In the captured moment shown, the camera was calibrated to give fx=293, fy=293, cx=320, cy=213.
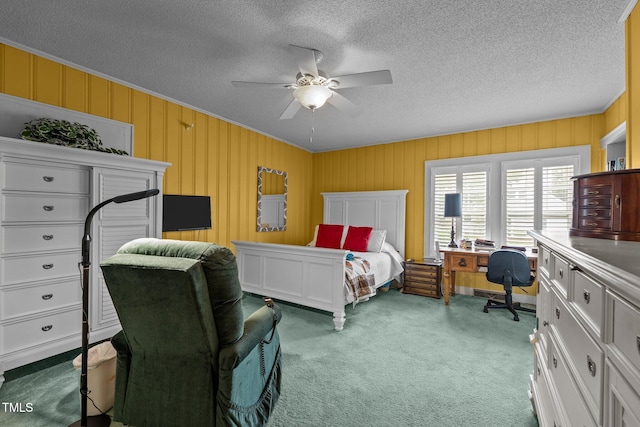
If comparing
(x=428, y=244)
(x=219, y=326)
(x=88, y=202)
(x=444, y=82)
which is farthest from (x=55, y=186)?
(x=428, y=244)

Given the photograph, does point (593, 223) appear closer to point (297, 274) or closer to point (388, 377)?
point (388, 377)

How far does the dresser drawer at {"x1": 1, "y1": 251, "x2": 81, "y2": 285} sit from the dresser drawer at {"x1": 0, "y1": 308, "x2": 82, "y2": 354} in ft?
1.02

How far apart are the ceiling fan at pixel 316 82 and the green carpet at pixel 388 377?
7.41 feet

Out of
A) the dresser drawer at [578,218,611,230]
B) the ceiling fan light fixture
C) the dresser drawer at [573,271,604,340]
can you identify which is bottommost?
the dresser drawer at [573,271,604,340]

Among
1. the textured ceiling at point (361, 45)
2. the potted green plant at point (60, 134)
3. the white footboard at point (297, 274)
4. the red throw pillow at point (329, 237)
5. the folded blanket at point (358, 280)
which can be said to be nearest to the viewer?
the textured ceiling at point (361, 45)

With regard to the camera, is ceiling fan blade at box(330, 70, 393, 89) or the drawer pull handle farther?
ceiling fan blade at box(330, 70, 393, 89)

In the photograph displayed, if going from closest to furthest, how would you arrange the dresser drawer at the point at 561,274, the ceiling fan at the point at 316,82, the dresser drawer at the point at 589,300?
the dresser drawer at the point at 589,300 < the dresser drawer at the point at 561,274 < the ceiling fan at the point at 316,82

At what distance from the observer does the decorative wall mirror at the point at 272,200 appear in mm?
4996

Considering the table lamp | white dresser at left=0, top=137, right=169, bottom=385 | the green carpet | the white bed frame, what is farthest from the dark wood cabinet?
white dresser at left=0, top=137, right=169, bottom=385

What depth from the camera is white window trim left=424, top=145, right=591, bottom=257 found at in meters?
3.93

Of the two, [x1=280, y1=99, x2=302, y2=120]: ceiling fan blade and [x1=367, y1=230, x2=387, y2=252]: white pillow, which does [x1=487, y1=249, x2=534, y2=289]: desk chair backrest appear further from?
[x1=280, y1=99, x2=302, y2=120]: ceiling fan blade

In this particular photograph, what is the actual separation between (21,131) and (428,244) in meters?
5.16

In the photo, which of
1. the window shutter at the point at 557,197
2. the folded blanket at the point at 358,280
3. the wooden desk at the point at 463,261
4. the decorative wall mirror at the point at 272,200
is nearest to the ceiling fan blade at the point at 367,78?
the folded blanket at the point at 358,280

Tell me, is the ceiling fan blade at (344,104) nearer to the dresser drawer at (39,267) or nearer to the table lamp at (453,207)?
the table lamp at (453,207)
